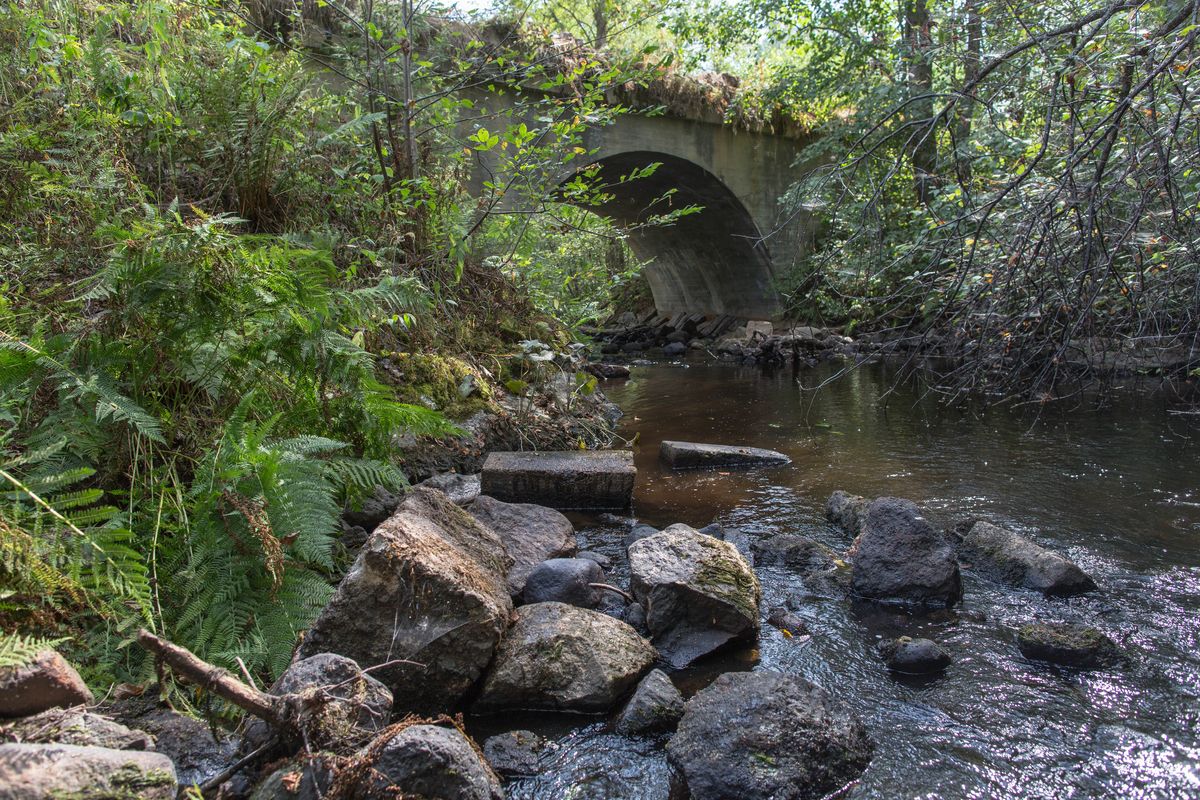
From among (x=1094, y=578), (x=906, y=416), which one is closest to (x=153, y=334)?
(x=1094, y=578)

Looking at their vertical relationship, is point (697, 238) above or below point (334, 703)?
above

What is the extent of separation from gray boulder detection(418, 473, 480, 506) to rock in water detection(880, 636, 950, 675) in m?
2.25

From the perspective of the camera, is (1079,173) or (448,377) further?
(448,377)

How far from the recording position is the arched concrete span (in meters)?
14.4

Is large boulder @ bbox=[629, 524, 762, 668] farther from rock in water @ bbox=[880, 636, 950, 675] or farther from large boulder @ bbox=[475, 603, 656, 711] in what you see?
rock in water @ bbox=[880, 636, 950, 675]

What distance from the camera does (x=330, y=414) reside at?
3.22 metres

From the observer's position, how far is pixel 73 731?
168cm

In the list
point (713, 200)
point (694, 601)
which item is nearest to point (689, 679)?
point (694, 601)

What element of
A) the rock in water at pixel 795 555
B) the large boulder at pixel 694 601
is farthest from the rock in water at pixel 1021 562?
the large boulder at pixel 694 601

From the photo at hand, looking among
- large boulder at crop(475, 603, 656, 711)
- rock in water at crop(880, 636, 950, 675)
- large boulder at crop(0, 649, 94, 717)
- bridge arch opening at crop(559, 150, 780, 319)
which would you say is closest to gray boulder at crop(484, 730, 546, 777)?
large boulder at crop(475, 603, 656, 711)

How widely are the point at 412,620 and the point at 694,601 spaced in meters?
1.10

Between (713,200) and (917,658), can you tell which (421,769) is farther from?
(713,200)

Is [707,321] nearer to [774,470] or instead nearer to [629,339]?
[629,339]

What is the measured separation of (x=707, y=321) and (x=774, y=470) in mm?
13661
